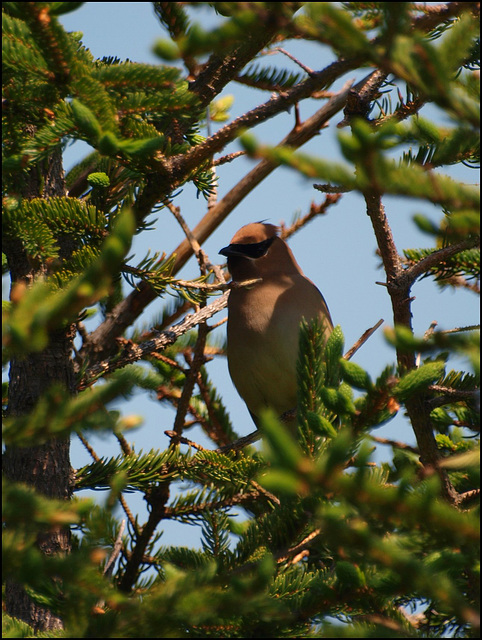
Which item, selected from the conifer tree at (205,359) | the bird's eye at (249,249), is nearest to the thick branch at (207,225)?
the bird's eye at (249,249)

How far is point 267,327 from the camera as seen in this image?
3855 millimetres

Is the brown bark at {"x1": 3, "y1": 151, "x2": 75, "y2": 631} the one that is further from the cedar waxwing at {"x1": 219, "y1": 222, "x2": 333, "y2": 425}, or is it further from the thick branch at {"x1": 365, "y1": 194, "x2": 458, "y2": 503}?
the cedar waxwing at {"x1": 219, "y1": 222, "x2": 333, "y2": 425}

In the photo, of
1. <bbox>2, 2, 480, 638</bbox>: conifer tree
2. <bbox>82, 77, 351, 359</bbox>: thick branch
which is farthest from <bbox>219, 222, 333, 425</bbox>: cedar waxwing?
<bbox>2, 2, 480, 638</bbox>: conifer tree

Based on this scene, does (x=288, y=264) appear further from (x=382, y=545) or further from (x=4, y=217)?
(x=382, y=545)

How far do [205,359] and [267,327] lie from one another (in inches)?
34.8

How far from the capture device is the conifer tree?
1043mm

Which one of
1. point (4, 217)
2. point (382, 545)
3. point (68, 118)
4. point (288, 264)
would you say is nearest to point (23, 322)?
point (382, 545)

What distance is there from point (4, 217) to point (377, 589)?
48.6 inches

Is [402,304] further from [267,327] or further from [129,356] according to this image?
[267,327]

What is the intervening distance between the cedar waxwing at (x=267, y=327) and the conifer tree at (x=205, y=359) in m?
0.90

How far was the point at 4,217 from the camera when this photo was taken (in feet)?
6.13

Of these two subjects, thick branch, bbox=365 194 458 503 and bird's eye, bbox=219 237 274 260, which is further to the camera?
bird's eye, bbox=219 237 274 260

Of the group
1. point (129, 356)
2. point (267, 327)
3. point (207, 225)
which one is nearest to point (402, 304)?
point (129, 356)

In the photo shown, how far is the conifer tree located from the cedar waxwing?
90cm
